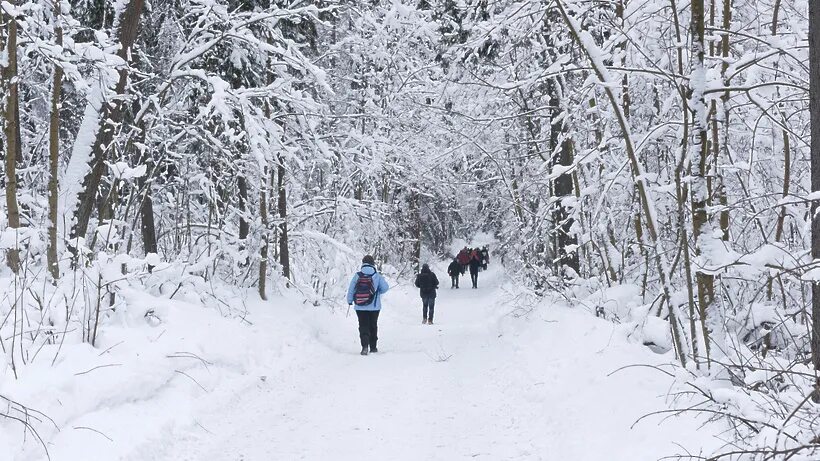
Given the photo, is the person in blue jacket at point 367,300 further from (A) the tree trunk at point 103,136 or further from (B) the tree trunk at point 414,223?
(B) the tree trunk at point 414,223

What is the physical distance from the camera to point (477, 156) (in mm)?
20000

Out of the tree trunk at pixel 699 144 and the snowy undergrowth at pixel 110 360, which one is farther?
the tree trunk at pixel 699 144

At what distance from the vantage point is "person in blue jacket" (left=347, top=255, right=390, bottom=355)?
38.5 feet

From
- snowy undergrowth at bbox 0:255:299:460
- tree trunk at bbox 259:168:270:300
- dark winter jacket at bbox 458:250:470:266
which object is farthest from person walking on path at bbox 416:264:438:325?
dark winter jacket at bbox 458:250:470:266

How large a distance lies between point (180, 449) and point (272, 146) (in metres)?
5.93

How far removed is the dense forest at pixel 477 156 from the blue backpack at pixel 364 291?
2.83ft

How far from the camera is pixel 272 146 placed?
34.8 feet

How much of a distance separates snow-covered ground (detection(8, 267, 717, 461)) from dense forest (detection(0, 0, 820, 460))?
58cm

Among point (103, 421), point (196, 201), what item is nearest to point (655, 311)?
point (103, 421)

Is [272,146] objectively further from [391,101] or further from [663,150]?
[391,101]

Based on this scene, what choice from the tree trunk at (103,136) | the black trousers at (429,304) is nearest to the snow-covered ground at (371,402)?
the tree trunk at (103,136)

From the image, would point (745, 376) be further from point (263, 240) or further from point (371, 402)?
point (263, 240)

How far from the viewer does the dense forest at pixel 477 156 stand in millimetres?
5195

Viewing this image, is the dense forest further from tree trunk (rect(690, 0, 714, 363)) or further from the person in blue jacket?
the person in blue jacket
